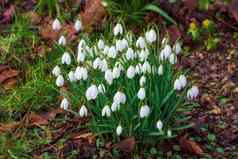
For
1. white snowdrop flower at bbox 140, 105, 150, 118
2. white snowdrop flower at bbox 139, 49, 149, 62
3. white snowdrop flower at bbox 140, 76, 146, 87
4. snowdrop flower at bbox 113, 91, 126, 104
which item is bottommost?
white snowdrop flower at bbox 140, 105, 150, 118

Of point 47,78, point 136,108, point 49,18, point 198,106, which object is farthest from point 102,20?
point 136,108

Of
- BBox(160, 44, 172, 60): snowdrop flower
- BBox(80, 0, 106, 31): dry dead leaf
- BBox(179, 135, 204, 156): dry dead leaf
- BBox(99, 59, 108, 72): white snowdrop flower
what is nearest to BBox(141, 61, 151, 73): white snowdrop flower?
BBox(160, 44, 172, 60): snowdrop flower

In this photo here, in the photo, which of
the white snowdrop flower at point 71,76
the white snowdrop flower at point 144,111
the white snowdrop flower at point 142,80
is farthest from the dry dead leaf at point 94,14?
the white snowdrop flower at point 144,111

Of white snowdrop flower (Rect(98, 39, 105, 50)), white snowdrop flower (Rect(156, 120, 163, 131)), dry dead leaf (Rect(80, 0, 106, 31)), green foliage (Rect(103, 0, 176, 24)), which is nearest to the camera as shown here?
white snowdrop flower (Rect(156, 120, 163, 131))

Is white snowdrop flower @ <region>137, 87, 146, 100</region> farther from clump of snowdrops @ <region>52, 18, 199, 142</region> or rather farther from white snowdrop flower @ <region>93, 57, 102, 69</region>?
white snowdrop flower @ <region>93, 57, 102, 69</region>

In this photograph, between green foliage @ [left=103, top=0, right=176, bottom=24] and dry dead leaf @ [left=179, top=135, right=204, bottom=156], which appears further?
green foliage @ [left=103, top=0, right=176, bottom=24]

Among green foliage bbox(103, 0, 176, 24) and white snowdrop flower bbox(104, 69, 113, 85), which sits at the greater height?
green foliage bbox(103, 0, 176, 24)

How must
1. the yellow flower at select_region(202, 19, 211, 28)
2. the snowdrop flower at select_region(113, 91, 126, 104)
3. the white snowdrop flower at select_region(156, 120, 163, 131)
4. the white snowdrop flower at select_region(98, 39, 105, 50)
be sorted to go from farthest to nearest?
the yellow flower at select_region(202, 19, 211, 28) → the white snowdrop flower at select_region(98, 39, 105, 50) → the white snowdrop flower at select_region(156, 120, 163, 131) → the snowdrop flower at select_region(113, 91, 126, 104)

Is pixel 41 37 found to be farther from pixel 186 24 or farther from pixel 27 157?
pixel 27 157
